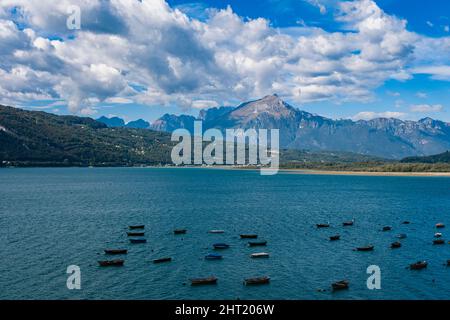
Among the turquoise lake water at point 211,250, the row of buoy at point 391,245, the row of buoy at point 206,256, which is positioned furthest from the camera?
the row of buoy at point 206,256

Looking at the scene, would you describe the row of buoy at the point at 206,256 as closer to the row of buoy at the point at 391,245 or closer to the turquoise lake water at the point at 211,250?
the turquoise lake water at the point at 211,250

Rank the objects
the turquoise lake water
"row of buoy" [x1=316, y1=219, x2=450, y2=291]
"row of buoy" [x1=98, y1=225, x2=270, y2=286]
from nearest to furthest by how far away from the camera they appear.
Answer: the turquoise lake water → "row of buoy" [x1=316, y1=219, x2=450, y2=291] → "row of buoy" [x1=98, y1=225, x2=270, y2=286]

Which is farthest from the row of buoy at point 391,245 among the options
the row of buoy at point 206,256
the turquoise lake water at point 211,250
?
the row of buoy at point 206,256

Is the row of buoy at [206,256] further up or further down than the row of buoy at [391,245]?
further up

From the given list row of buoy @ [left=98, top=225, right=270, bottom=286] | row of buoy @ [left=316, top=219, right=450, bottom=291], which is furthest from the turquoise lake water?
row of buoy @ [left=98, top=225, right=270, bottom=286]

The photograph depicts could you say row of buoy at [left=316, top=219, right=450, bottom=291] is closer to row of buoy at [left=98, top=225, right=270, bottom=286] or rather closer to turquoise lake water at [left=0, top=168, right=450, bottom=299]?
turquoise lake water at [left=0, top=168, right=450, bottom=299]

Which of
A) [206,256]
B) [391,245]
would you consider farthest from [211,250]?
[391,245]

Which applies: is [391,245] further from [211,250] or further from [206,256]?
[206,256]

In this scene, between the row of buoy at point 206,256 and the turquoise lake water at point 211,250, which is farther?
the row of buoy at point 206,256

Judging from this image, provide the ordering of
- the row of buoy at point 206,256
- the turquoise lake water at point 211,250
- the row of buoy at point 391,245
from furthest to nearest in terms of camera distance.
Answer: the row of buoy at point 206,256 → the row of buoy at point 391,245 → the turquoise lake water at point 211,250
